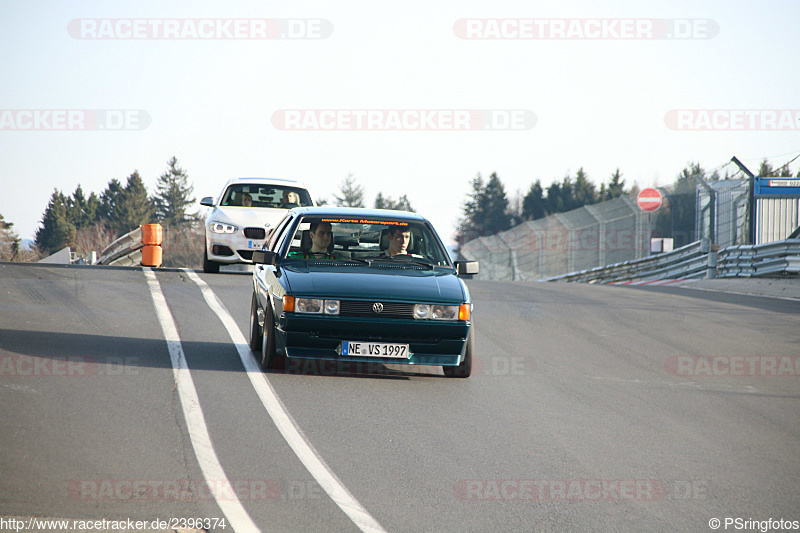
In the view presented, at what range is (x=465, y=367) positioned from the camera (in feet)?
26.6

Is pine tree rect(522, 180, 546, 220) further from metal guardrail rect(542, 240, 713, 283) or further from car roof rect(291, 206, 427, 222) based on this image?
car roof rect(291, 206, 427, 222)

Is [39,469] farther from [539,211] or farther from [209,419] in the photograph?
[539,211]

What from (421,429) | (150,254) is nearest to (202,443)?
(421,429)

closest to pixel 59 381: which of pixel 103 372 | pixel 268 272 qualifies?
pixel 103 372

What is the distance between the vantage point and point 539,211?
132m

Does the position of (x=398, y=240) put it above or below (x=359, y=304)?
above

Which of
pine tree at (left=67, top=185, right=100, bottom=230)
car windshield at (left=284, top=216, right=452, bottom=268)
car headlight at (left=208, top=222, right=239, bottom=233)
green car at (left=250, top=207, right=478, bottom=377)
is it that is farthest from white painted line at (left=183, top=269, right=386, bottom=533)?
pine tree at (left=67, top=185, right=100, bottom=230)

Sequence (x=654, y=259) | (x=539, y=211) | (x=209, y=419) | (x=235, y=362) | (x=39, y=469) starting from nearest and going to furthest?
(x=39, y=469), (x=209, y=419), (x=235, y=362), (x=654, y=259), (x=539, y=211)

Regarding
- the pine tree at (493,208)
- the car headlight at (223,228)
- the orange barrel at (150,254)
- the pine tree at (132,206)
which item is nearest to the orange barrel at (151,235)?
the orange barrel at (150,254)

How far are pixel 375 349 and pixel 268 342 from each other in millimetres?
1063

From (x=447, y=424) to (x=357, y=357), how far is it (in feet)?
4.36

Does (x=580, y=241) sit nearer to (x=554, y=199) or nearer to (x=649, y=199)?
(x=649, y=199)

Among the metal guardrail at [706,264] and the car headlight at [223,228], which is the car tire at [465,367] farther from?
the metal guardrail at [706,264]

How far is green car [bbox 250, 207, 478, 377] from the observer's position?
7.51m
